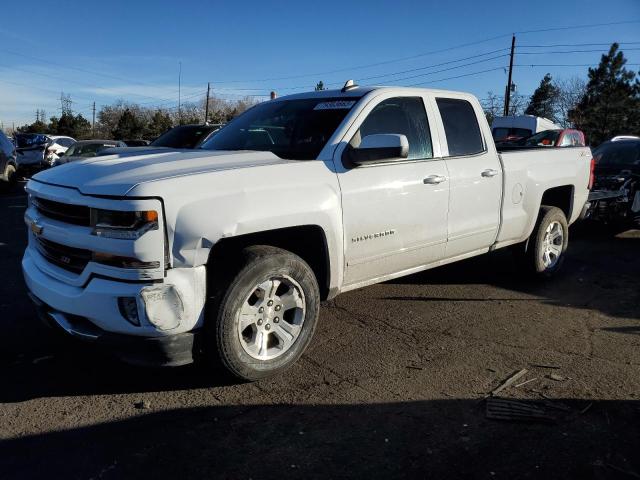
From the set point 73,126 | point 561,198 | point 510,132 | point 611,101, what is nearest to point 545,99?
point 611,101

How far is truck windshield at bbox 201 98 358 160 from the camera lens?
419cm

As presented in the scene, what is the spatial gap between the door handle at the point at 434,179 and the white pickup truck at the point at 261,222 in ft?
0.04

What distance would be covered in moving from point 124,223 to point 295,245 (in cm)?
126

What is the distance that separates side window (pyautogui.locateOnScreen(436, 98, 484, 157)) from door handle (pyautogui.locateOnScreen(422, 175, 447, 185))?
13.7 inches

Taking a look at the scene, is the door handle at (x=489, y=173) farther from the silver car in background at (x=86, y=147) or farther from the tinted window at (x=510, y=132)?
the tinted window at (x=510, y=132)

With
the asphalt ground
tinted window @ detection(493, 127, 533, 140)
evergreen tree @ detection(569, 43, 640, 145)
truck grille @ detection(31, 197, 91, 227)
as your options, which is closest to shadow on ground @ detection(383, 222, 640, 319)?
the asphalt ground

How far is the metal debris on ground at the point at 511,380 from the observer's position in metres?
3.54

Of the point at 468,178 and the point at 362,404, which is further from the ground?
the point at 468,178

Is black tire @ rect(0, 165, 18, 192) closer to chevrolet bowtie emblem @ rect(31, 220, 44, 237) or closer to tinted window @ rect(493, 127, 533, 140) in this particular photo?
chevrolet bowtie emblem @ rect(31, 220, 44, 237)

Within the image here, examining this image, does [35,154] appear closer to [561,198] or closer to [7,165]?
[7,165]

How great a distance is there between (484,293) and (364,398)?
2739mm

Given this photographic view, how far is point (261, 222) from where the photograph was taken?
3391 mm

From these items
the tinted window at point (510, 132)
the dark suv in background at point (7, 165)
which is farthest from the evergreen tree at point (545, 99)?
the dark suv in background at point (7, 165)

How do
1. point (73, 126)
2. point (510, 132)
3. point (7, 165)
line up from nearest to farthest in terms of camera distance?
point (7, 165), point (510, 132), point (73, 126)
